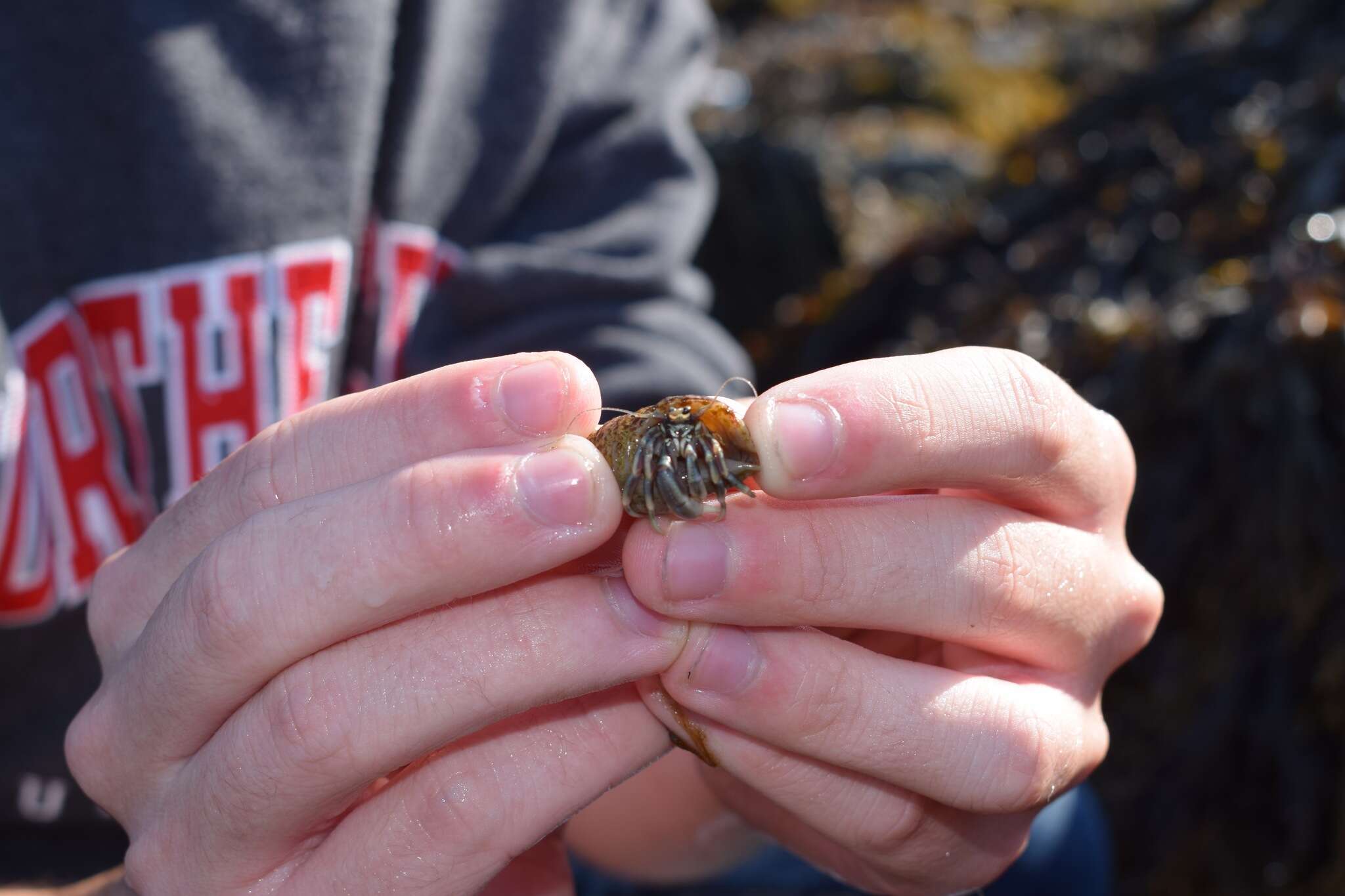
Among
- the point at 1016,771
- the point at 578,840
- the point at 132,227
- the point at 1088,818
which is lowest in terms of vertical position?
the point at 1088,818

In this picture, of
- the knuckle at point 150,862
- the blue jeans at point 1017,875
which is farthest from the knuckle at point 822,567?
the blue jeans at point 1017,875

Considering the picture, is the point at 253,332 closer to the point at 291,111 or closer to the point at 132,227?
the point at 132,227

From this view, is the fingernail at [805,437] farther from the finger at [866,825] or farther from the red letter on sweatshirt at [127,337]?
the red letter on sweatshirt at [127,337]

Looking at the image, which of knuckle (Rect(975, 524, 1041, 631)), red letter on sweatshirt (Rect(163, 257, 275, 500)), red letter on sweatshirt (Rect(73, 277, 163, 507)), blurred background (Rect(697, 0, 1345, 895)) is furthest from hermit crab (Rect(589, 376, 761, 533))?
blurred background (Rect(697, 0, 1345, 895))

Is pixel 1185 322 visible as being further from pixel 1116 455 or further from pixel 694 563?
pixel 694 563

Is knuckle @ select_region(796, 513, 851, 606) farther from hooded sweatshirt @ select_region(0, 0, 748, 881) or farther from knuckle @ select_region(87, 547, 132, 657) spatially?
hooded sweatshirt @ select_region(0, 0, 748, 881)

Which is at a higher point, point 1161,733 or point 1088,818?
point 1088,818

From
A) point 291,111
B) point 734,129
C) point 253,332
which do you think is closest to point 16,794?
point 253,332

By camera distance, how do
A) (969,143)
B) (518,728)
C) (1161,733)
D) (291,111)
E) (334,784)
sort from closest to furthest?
(334,784) < (518,728) < (291,111) < (1161,733) < (969,143)
